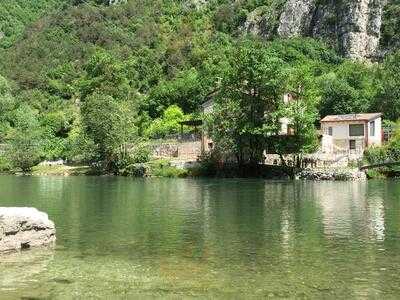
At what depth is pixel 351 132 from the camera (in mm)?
97938

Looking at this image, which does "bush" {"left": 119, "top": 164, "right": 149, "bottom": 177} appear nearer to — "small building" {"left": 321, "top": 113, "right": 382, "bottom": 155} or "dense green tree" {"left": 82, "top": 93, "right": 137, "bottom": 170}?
"dense green tree" {"left": 82, "top": 93, "right": 137, "bottom": 170}

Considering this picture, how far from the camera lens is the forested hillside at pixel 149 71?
103625mm

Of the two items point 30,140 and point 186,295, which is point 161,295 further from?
point 30,140

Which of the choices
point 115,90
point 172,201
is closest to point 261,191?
point 172,201

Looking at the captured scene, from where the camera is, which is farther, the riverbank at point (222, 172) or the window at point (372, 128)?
the window at point (372, 128)

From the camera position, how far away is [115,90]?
139 metres


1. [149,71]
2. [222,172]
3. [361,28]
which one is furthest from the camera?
[149,71]

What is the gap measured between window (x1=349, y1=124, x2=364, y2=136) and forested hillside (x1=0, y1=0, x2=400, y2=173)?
9234 mm

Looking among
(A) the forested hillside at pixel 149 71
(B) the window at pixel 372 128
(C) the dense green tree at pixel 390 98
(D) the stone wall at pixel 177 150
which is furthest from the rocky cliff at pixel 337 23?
(D) the stone wall at pixel 177 150

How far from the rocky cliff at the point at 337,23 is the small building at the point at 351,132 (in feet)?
192

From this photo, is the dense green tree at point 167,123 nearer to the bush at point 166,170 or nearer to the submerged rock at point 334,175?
the bush at point 166,170

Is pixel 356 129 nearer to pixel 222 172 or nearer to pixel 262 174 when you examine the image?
pixel 262 174

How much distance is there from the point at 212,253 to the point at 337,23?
14449 centimetres

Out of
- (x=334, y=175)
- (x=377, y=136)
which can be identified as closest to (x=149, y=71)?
(x=377, y=136)
